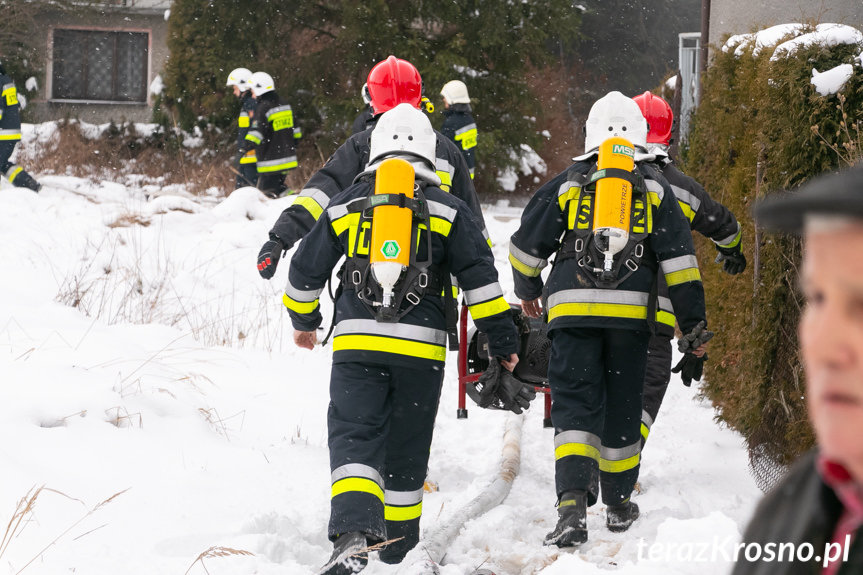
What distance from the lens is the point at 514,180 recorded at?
1666 centimetres

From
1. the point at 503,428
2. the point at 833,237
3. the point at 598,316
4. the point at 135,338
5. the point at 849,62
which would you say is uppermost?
the point at 849,62

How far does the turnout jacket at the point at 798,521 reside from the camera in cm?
72

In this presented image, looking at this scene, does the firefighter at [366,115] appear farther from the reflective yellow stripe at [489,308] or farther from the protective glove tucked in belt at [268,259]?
the reflective yellow stripe at [489,308]

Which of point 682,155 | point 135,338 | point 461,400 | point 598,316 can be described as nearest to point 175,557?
point 461,400

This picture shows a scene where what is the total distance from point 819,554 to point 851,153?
332 cm

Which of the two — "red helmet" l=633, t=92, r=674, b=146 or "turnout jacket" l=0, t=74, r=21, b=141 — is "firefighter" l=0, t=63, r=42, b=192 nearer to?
"turnout jacket" l=0, t=74, r=21, b=141

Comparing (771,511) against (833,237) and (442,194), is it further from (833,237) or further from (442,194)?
(442,194)

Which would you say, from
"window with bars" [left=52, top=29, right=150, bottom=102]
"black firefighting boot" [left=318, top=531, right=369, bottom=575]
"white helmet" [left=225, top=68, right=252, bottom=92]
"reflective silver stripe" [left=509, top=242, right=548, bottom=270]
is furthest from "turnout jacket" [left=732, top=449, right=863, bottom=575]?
"window with bars" [left=52, top=29, right=150, bottom=102]

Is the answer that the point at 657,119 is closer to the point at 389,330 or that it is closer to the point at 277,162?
the point at 389,330

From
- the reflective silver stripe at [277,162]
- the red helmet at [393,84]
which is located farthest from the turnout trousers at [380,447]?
the reflective silver stripe at [277,162]

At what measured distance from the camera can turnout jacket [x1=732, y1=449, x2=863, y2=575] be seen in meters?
0.72

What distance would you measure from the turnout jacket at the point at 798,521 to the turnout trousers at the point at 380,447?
8.01 feet

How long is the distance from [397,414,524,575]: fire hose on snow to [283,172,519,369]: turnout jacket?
0.73 metres

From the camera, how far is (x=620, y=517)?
4.15 m
